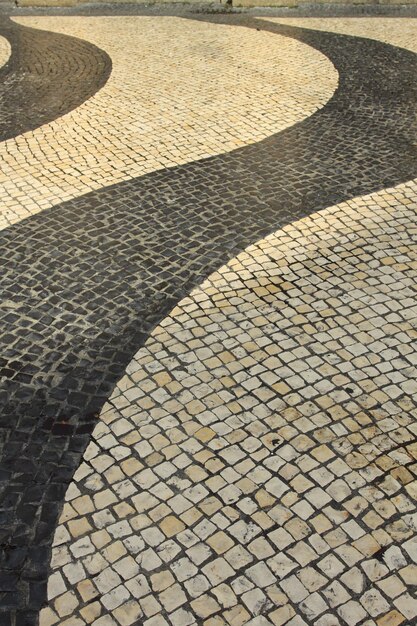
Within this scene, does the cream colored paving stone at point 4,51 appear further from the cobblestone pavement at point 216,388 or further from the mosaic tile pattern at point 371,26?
the mosaic tile pattern at point 371,26

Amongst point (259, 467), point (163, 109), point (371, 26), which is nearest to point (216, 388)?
point (259, 467)

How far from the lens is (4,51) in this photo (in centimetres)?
1219

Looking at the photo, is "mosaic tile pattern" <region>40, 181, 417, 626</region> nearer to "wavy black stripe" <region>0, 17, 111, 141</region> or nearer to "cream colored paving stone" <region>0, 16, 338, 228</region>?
"cream colored paving stone" <region>0, 16, 338, 228</region>

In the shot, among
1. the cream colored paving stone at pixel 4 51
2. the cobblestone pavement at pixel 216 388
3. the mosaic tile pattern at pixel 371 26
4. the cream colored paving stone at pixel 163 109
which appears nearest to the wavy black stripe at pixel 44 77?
the cream colored paving stone at pixel 4 51

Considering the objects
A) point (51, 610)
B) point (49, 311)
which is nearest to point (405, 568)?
point (51, 610)

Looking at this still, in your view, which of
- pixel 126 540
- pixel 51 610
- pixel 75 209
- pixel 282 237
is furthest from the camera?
pixel 75 209

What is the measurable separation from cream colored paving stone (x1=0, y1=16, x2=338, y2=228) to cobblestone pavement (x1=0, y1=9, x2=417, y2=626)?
0.10m

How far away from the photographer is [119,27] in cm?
1384

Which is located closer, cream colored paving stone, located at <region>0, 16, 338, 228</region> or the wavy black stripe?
cream colored paving stone, located at <region>0, 16, 338, 228</region>

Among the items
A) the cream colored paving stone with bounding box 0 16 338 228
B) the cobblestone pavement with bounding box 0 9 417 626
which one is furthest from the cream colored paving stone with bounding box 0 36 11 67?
the cobblestone pavement with bounding box 0 9 417 626

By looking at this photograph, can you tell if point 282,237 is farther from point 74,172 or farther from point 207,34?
point 207,34

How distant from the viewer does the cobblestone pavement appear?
3.64m

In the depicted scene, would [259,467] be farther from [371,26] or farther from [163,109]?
[371,26]

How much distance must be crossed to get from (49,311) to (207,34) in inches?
379
